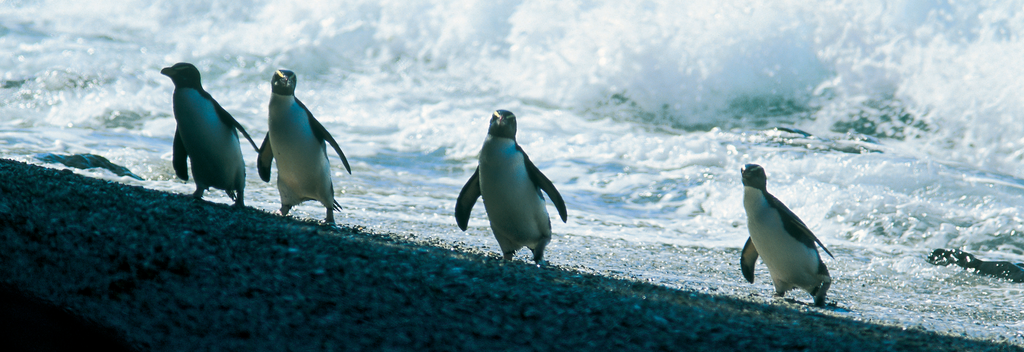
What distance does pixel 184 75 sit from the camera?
13.3 ft

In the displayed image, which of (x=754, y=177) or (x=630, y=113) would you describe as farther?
(x=630, y=113)

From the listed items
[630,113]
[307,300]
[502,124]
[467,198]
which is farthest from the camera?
[630,113]

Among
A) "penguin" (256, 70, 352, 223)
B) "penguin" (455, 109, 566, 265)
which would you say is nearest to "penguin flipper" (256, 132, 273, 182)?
"penguin" (256, 70, 352, 223)

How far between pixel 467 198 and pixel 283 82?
3.63ft

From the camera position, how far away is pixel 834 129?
38.7 ft

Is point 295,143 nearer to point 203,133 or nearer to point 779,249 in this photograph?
point 203,133

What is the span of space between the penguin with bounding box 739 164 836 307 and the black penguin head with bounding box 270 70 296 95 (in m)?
2.36

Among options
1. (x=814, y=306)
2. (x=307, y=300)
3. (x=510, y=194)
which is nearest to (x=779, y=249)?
(x=814, y=306)

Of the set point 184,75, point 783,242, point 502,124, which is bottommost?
point 783,242

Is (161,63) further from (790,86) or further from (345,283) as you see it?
(345,283)

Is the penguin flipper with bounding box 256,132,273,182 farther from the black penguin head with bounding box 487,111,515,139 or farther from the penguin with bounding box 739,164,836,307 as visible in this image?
the penguin with bounding box 739,164,836,307

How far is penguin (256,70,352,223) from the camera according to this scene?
4109 millimetres

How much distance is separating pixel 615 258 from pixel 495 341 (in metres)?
2.60

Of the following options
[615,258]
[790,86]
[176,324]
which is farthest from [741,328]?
[790,86]
